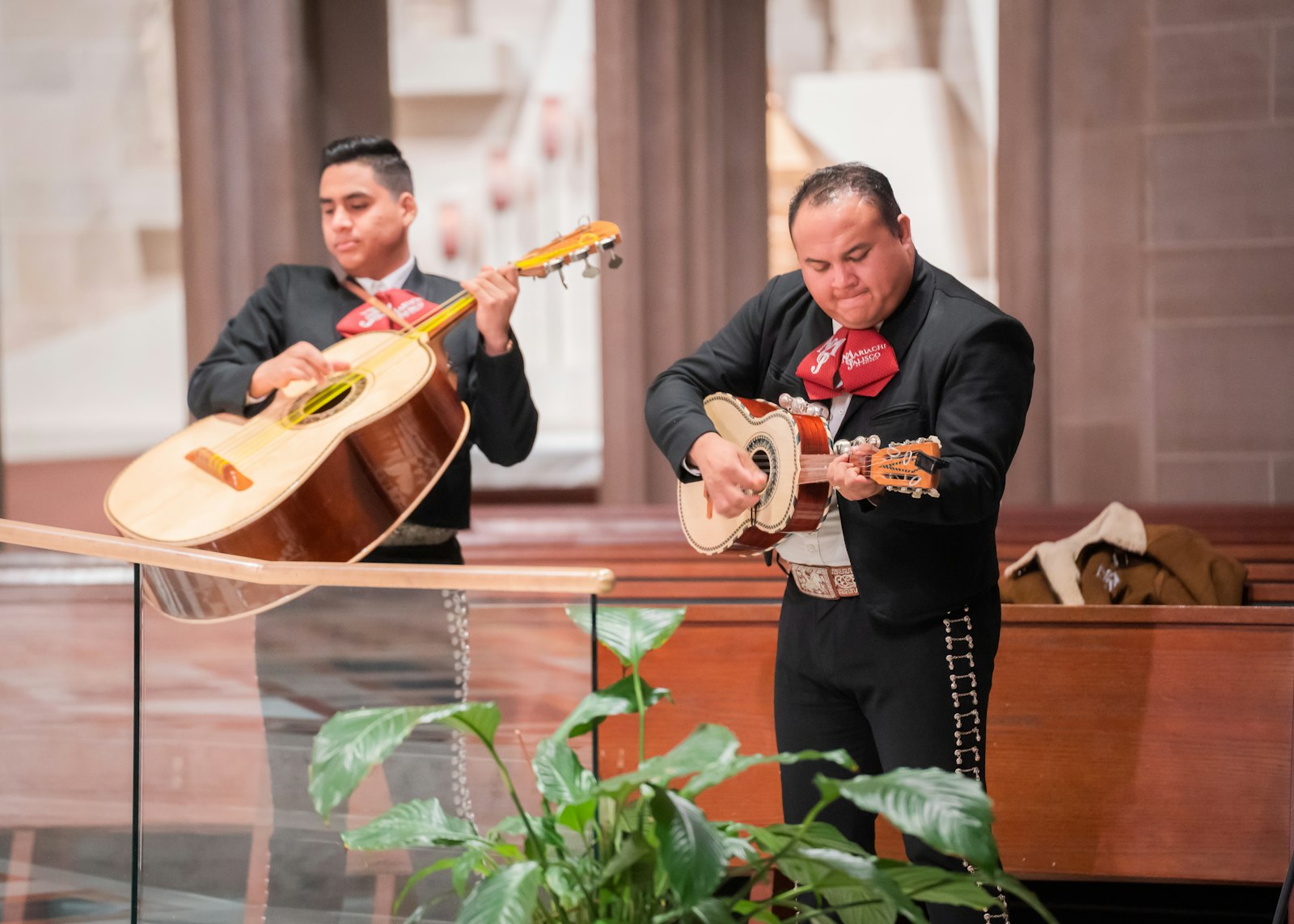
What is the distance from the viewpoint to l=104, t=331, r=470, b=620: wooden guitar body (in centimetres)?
258

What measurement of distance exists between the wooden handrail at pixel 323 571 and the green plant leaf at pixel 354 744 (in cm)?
26

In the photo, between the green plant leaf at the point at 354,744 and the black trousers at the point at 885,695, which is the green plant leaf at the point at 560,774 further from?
the black trousers at the point at 885,695

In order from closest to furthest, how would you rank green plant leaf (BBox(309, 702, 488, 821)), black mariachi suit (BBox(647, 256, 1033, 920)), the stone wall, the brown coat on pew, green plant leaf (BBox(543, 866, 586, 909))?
green plant leaf (BBox(309, 702, 488, 821)) < green plant leaf (BBox(543, 866, 586, 909)) < black mariachi suit (BBox(647, 256, 1033, 920)) < the brown coat on pew < the stone wall

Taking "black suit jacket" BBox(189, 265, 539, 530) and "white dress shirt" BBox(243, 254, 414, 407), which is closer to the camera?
"black suit jacket" BBox(189, 265, 539, 530)

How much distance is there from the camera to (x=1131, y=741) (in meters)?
3.15

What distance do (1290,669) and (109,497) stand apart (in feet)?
8.36

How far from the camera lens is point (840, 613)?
7.58 ft

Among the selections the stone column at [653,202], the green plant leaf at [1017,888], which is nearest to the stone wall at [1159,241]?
the stone column at [653,202]

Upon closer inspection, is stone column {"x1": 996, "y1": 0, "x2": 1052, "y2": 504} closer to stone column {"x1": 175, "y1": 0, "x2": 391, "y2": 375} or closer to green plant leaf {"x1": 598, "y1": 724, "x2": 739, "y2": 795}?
stone column {"x1": 175, "y1": 0, "x2": 391, "y2": 375}

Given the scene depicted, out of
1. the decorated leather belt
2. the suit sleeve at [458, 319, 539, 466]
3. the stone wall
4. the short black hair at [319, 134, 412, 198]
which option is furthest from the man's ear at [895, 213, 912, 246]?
the stone wall

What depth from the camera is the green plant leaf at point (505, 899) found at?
5.79 feet

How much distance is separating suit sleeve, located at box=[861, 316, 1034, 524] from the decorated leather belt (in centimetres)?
13

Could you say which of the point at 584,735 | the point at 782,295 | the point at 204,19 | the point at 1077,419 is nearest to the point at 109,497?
the point at 584,735

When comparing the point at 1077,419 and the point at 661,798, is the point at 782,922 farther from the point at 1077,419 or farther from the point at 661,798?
the point at 1077,419
